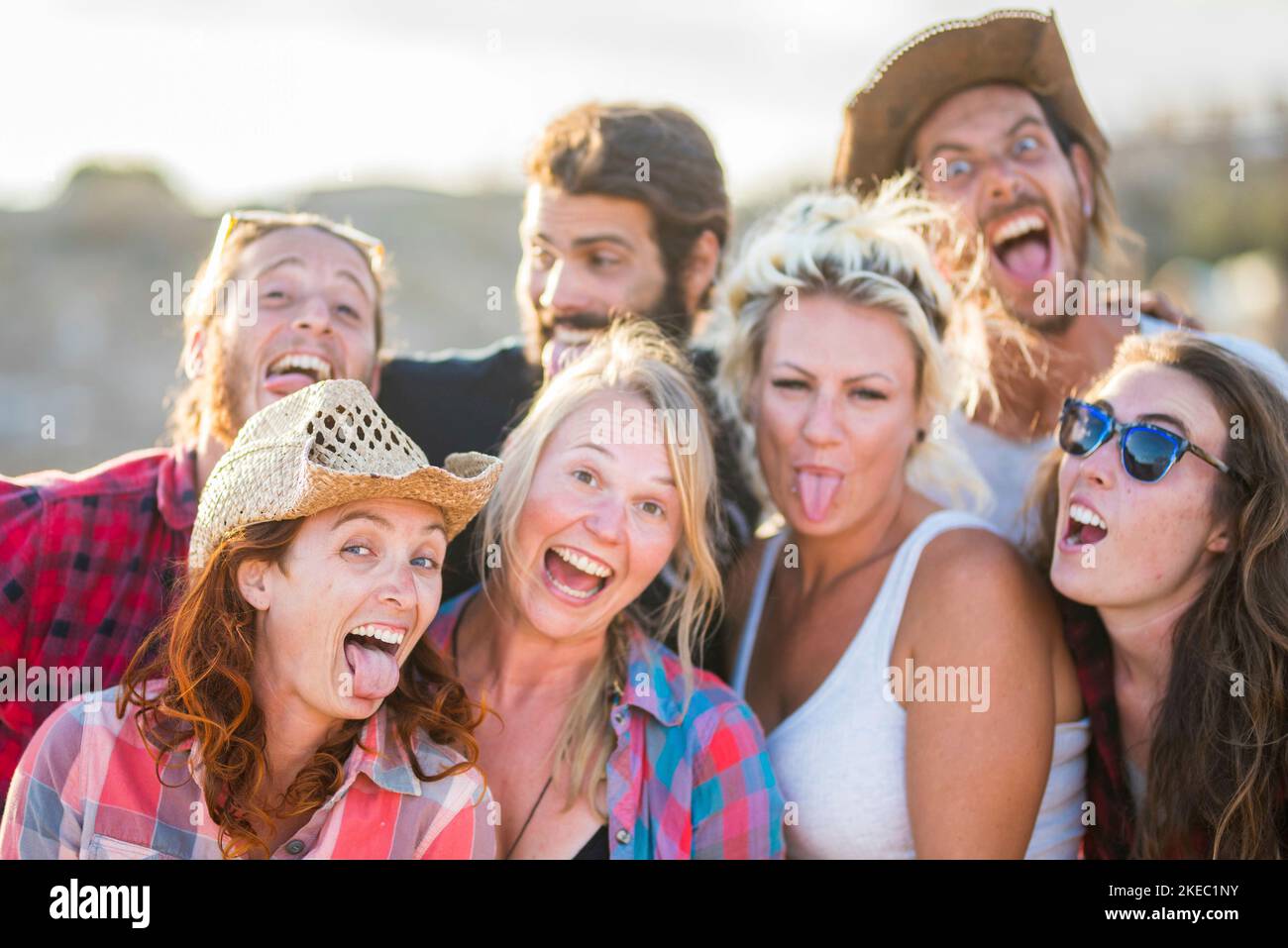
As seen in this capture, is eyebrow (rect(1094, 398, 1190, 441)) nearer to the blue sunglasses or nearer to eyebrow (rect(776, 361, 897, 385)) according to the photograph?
the blue sunglasses

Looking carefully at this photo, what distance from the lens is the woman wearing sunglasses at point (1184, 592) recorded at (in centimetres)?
329

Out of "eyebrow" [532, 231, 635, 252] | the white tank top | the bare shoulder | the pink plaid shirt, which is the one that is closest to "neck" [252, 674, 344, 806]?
the pink plaid shirt

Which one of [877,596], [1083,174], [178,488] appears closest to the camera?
[178,488]

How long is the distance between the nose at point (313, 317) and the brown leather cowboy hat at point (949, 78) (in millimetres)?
2351

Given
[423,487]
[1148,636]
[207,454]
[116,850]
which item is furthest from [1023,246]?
[116,850]

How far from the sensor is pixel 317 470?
272 cm

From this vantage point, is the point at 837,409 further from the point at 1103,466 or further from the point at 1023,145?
the point at 1023,145

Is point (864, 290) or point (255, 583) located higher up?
point (864, 290)

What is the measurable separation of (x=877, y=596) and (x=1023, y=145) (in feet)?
7.81

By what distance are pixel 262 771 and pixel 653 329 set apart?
1.95 meters

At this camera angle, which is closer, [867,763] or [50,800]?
[50,800]

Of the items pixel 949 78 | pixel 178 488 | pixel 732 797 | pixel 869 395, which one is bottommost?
pixel 732 797

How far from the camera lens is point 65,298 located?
20453 millimetres
